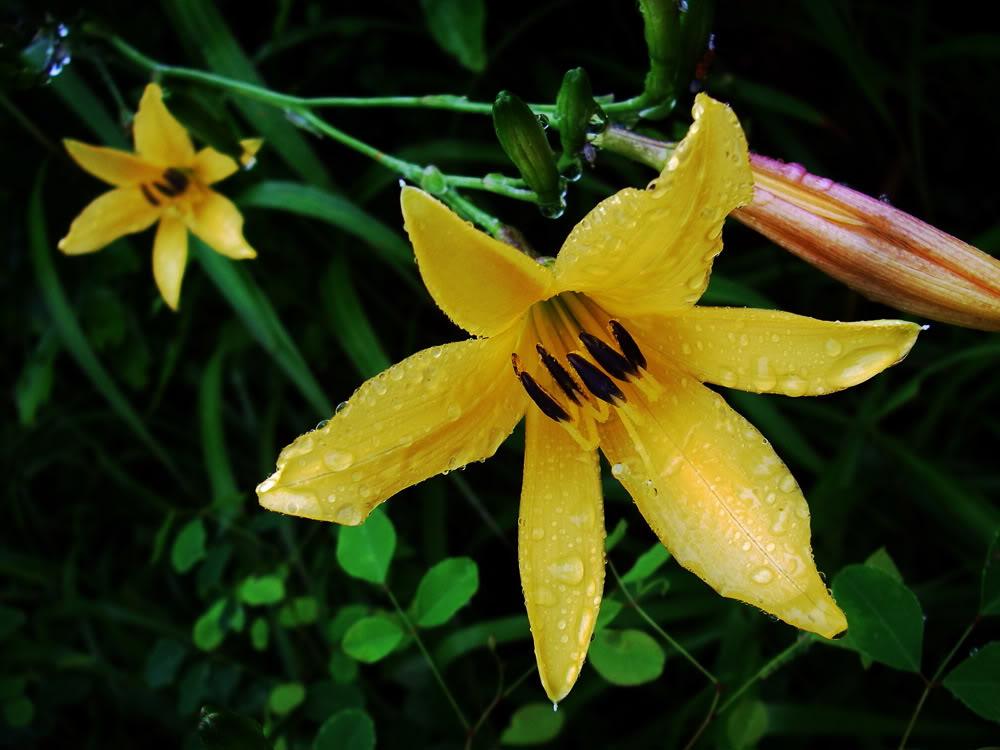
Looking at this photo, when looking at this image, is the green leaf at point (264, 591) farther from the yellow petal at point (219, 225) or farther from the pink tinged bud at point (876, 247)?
the pink tinged bud at point (876, 247)

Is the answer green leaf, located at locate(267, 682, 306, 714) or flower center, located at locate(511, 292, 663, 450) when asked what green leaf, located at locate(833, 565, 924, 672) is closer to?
flower center, located at locate(511, 292, 663, 450)

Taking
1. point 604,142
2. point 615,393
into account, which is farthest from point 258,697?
point 604,142

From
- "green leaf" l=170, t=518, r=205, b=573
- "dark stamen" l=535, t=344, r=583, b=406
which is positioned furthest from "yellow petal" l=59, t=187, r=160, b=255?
"dark stamen" l=535, t=344, r=583, b=406

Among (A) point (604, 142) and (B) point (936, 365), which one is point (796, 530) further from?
(B) point (936, 365)

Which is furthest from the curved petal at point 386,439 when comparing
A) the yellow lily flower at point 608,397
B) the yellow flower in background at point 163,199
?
the yellow flower in background at point 163,199

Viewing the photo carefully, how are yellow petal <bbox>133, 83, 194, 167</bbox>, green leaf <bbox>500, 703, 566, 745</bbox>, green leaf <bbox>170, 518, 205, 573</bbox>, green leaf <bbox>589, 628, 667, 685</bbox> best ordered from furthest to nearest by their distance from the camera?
yellow petal <bbox>133, 83, 194, 167</bbox> → green leaf <bbox>170, 518, 205, 573</bbox> → green leaf <bbox>500, 703, 566, 745</bbox> → green leaf <bbox>589, 628, 667, 685</bbox>

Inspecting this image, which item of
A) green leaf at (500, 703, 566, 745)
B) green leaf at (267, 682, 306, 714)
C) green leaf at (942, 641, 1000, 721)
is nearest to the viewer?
green leaf at (942, 641, 1000, 721)

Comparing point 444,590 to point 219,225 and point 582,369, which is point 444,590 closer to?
point 582,369
